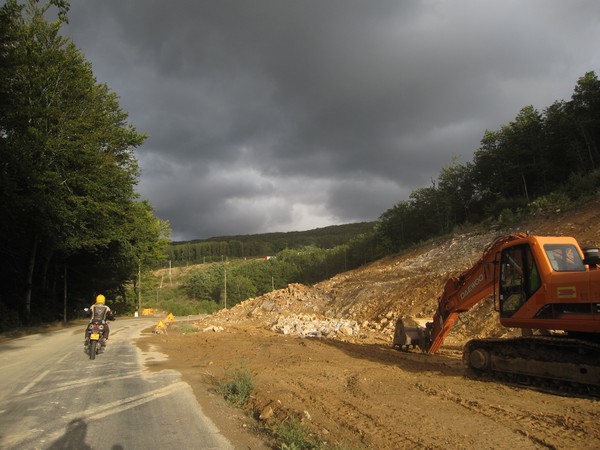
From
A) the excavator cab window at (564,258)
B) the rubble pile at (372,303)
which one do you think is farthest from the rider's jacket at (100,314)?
the excavator cab window at (564,258)

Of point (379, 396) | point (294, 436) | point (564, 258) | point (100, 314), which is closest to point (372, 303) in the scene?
point (100, 314)

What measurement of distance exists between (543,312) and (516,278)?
2.99 ft

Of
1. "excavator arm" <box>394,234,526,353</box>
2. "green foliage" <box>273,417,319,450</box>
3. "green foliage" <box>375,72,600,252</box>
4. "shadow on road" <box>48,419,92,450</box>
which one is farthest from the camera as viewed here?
"green foliage" <box>375,72,600,252</box>

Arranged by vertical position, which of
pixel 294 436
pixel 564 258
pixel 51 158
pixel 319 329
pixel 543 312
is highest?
pixel 51 158

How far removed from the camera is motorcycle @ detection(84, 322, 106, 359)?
12.8m

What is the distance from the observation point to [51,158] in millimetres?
25969

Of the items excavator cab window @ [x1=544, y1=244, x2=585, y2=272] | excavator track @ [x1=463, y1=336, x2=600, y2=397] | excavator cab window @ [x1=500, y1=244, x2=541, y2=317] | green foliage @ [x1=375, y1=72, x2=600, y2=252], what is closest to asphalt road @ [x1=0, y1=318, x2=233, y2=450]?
excavator track @ [x1=463, y1=336, x2=600, y2=397]

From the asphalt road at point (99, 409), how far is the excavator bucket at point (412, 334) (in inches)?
260

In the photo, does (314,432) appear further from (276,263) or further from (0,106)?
(276,263)

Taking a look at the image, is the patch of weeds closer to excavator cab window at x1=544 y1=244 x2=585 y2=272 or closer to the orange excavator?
the orange excavator

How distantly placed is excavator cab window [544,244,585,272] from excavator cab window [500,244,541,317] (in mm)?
319

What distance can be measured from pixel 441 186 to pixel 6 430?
62.5m

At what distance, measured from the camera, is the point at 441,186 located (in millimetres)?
63312

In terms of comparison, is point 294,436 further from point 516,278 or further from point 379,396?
point 516,278
